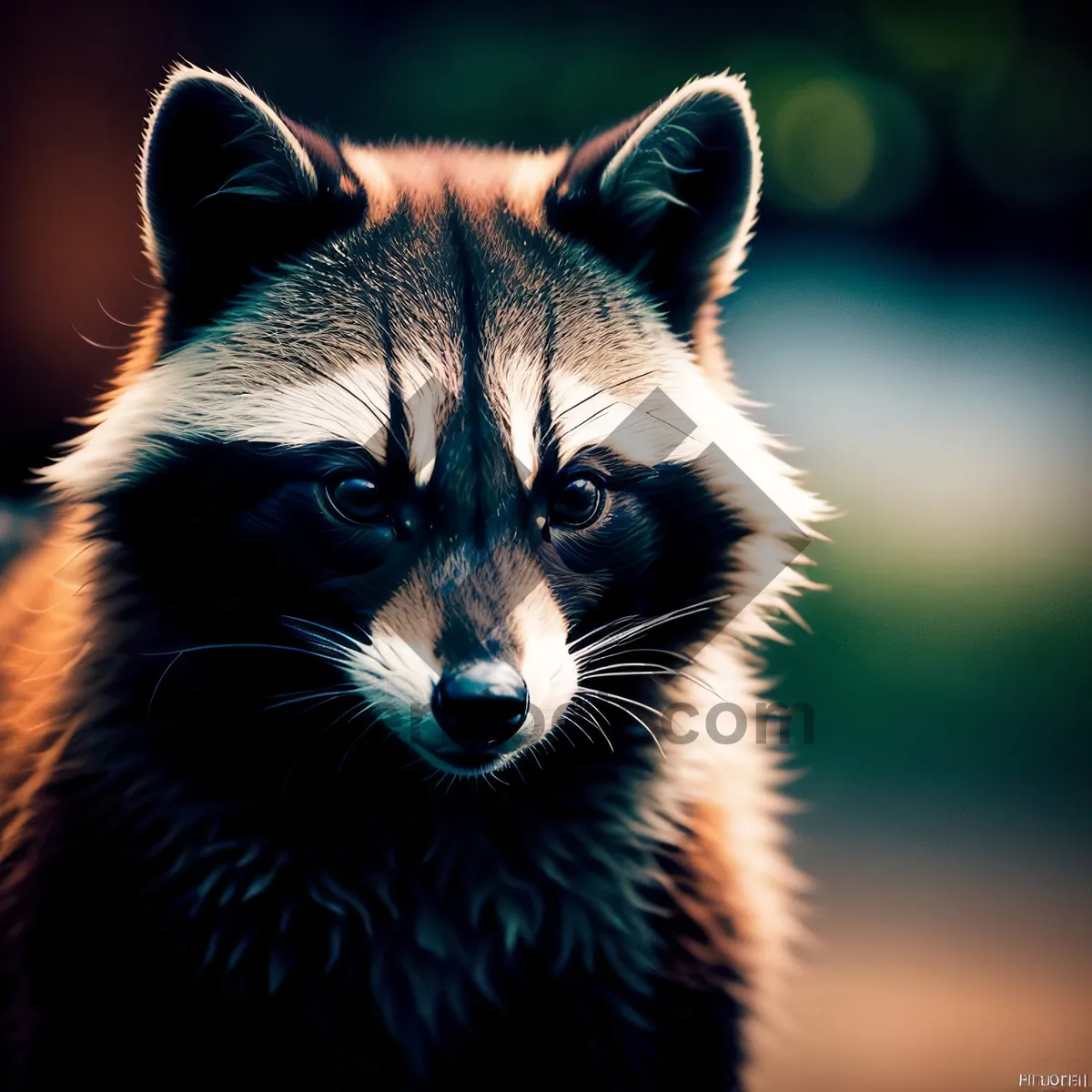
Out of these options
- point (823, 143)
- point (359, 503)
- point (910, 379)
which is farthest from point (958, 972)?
point (823, 143)

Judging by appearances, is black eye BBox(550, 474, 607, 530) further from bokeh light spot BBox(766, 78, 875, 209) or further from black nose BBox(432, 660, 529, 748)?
bokeh light spot BBox(766, 78, 875, 209)

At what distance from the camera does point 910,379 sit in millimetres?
1521

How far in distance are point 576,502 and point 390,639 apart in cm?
27

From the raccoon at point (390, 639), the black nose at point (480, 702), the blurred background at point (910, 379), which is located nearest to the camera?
the black nose at point (480, 702)

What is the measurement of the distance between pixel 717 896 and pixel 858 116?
46.0 inches

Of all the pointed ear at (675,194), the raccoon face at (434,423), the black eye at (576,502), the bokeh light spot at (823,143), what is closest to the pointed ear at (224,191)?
the raccoon face at (434,423)

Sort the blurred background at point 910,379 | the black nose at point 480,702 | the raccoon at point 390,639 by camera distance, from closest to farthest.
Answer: the black nose at point 480,702, the raccoon at point 390,639, the blurred background at point 910,379

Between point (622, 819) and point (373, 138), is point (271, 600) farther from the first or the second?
point (373, 138)

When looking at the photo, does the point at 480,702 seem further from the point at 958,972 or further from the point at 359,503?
the point at 958,972

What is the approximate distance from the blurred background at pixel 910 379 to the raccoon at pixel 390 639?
0.89 feet

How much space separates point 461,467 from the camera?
1002 mm

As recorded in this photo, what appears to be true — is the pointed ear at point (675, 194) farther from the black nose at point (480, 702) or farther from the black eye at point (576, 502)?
the black nose at point (480, 702)

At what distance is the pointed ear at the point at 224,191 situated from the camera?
1.00 m

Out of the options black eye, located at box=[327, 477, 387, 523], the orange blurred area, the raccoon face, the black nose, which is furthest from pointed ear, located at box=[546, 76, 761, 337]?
the orange blurred area
